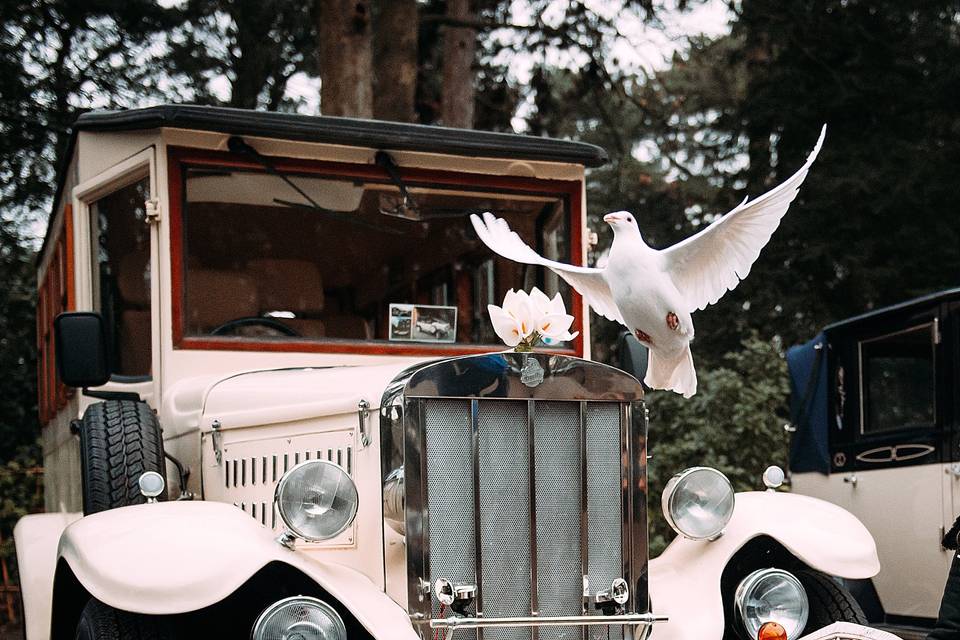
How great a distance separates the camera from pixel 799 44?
50.9 feet

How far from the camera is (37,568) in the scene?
499 centimetres

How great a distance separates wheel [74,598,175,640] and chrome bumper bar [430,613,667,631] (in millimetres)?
873

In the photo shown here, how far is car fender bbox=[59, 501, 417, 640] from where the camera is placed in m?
3.56

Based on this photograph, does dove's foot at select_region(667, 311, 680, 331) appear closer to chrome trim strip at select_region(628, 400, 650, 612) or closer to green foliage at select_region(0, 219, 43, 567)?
chrome trim strip at select_region(628, 400, 650, 612)

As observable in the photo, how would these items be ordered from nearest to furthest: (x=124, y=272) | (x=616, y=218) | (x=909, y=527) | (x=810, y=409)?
1. (x=616, y=218)
2. (x=124, y=272)
3. (x=909, y=527)
4. (x=810, y=409)

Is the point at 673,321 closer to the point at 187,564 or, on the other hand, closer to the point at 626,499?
the point at 626,499

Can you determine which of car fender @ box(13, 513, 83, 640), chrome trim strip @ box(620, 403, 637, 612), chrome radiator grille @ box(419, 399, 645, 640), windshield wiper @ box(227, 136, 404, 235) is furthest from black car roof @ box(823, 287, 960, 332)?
car fender @ box(13, 513, 83, 640)

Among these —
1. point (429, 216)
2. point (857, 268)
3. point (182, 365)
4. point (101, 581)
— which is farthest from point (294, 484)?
point (857, 268)

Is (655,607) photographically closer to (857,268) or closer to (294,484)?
(294,484)

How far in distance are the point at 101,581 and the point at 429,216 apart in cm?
232

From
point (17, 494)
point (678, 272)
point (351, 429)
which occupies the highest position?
point (678, 272)

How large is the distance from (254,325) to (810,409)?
5.14 m

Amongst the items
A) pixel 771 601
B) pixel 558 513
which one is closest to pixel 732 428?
pixel 771 601

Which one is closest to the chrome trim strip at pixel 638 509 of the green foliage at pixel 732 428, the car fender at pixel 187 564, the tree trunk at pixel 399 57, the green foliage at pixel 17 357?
the car fender at pixel 187 564
